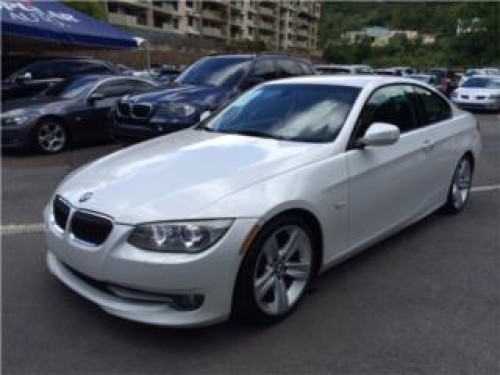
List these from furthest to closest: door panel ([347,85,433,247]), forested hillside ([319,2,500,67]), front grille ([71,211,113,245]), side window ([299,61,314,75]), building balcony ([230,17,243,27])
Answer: building balcony ([230,17,243,27]) → forested hillside ([319,2,500,67]) → side window ([299,61,314,75]) → door panel ([347,85,433,247]) → front grille ([71,211,113,245])

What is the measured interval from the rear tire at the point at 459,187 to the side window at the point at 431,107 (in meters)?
0.56

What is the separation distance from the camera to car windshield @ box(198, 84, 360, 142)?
4582mm

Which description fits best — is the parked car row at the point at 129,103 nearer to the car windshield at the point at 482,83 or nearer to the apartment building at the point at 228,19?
the car windshield at the point at 482,83

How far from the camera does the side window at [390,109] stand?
471 centimetres

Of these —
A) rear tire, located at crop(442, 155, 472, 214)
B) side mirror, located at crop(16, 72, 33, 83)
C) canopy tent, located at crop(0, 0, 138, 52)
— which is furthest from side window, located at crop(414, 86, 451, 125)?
canopy tent, located at crop(0, 0, 138, 52)

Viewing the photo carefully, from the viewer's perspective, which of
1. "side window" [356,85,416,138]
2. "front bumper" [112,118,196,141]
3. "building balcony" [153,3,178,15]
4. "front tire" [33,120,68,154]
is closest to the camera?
"side window" [356,85,416,138]

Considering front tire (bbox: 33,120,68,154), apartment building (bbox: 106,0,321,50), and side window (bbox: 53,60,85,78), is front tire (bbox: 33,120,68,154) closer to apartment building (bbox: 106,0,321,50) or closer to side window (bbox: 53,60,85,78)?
side window (bbox: 53,60,85,78)

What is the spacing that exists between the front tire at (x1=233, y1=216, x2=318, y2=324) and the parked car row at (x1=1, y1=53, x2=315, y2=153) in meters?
5.26

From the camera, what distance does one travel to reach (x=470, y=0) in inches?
2340

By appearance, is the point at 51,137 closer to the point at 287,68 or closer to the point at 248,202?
the point at 287,68

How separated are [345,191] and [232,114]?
4.86ft

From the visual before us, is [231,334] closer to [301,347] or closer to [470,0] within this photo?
[301,347]

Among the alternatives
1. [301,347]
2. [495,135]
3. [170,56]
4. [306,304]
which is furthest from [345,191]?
[170,56]

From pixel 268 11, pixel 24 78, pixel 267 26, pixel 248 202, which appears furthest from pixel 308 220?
pixel 268 11
